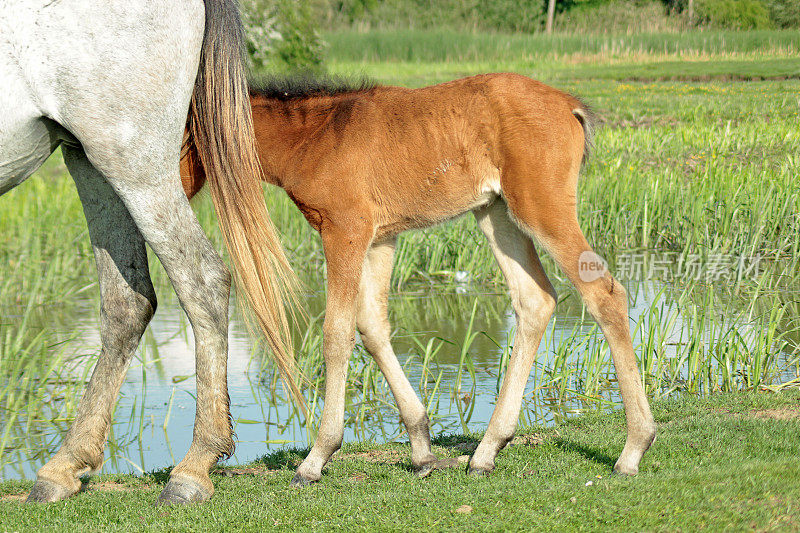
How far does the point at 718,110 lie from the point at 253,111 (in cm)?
1270

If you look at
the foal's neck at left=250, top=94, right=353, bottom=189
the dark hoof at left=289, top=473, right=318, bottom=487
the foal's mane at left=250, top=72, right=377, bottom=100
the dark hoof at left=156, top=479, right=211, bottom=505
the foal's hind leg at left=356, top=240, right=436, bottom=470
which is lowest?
the dark hoof at left=289, top=473, right=318, bottom=487

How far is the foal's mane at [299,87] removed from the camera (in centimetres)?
473

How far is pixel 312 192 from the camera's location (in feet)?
14.3

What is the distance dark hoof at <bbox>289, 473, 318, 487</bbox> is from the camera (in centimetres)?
423

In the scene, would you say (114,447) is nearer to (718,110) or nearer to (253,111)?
(253,111)

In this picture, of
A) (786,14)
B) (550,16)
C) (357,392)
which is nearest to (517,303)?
(357,392)

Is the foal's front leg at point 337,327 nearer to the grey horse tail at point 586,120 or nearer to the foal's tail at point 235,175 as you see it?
the foal's tail at point 235,175

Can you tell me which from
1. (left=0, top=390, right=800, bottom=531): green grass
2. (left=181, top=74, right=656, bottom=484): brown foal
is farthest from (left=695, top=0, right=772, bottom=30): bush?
(left=181, top=74, right=656, bottom=484): brown foal

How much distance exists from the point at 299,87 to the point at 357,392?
2564 mm

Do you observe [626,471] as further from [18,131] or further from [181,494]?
[18,131]

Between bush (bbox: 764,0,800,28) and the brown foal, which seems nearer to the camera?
the brown foal

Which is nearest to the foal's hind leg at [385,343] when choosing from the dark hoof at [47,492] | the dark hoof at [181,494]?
the dark hoof at [181,494]

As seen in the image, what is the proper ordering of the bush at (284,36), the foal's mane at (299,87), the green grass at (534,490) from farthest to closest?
1. the bush at (284,36)
2. the foal's mane at (299,87)
3. the green grass at (534,490)

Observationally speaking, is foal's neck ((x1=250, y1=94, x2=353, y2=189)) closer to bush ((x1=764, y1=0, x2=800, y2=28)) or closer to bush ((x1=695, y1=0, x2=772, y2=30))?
Answer: bush ((x1=764, y1=0, x2=800, y2=28))
